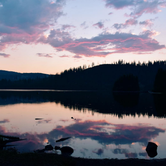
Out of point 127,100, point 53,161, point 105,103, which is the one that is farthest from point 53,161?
point 127,100

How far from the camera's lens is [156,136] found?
26.2 m

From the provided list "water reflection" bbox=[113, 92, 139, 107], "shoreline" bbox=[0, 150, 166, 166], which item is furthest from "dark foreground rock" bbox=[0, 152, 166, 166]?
"water reflection" bbox=[113, 92, 139, 107]

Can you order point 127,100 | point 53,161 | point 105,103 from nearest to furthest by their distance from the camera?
point 53,161 → point 105,103 → point 127,100

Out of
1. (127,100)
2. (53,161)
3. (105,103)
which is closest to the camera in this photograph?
(53,161)

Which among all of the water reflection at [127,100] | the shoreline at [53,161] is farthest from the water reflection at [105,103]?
the shoreline at [53,161]

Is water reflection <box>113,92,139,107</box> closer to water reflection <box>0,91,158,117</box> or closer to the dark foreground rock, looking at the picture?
water reflection <box>0,91,158,117</box>

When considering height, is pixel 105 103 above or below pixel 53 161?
below

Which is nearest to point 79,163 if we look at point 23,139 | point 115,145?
point 115,145

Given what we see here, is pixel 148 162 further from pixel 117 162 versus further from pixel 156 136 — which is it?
pixel 156 136

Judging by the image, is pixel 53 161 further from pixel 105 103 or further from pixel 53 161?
pixel 105 103

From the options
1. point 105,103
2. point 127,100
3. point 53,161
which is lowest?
point 105,103

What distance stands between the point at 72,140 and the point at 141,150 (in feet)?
28.6

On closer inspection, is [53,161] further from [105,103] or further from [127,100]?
[127,100]

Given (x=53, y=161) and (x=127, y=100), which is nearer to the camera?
(x=53, y=161)
